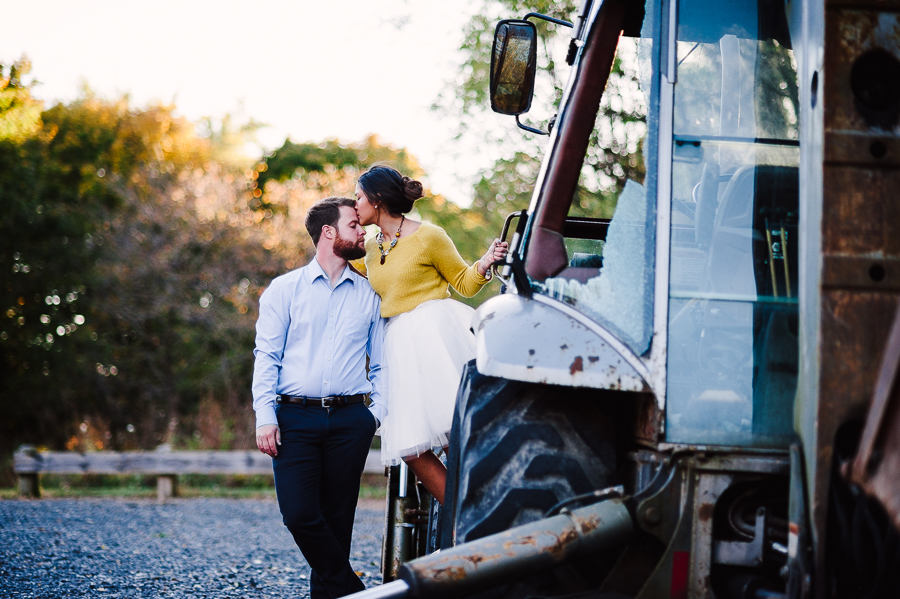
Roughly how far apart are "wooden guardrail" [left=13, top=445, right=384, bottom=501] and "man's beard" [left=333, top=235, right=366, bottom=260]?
24.8 ft

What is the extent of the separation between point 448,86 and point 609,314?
1260cm

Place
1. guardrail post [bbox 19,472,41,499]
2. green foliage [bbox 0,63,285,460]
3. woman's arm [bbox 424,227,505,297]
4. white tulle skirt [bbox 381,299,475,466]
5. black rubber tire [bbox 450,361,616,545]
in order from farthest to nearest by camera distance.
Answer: green foliage [bbox 0,63,285,460] → guardrail post [bbox 19,472,41,499] → woman's arm [bbox 424,227,505,297] → white tulle skirt [bbox 381,299,475,466] → black rubber tire [bbox 450,361,616,545]

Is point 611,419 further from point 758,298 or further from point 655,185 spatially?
point 655,185

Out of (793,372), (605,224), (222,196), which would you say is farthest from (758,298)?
(222,196)

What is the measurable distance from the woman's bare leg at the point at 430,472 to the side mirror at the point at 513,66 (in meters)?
1.61

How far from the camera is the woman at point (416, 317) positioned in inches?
142

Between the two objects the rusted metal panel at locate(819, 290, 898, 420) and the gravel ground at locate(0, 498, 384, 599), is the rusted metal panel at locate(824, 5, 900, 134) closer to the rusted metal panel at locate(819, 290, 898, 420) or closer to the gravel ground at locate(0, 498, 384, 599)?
the rusted metal panel at locate(819, 290, 898, 420)

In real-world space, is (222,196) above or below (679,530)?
above

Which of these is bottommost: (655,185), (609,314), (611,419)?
(611,419)

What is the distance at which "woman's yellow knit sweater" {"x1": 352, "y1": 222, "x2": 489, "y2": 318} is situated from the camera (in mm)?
3795

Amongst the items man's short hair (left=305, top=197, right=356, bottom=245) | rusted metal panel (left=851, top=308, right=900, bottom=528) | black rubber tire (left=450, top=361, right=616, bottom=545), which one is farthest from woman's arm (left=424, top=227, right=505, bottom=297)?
rusted metal panel (left=851, top=308, right=900, bottom=528)

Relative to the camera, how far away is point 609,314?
7.54 feet

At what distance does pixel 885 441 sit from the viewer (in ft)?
5.30

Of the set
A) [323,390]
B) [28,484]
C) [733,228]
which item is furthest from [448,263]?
[28,484]
